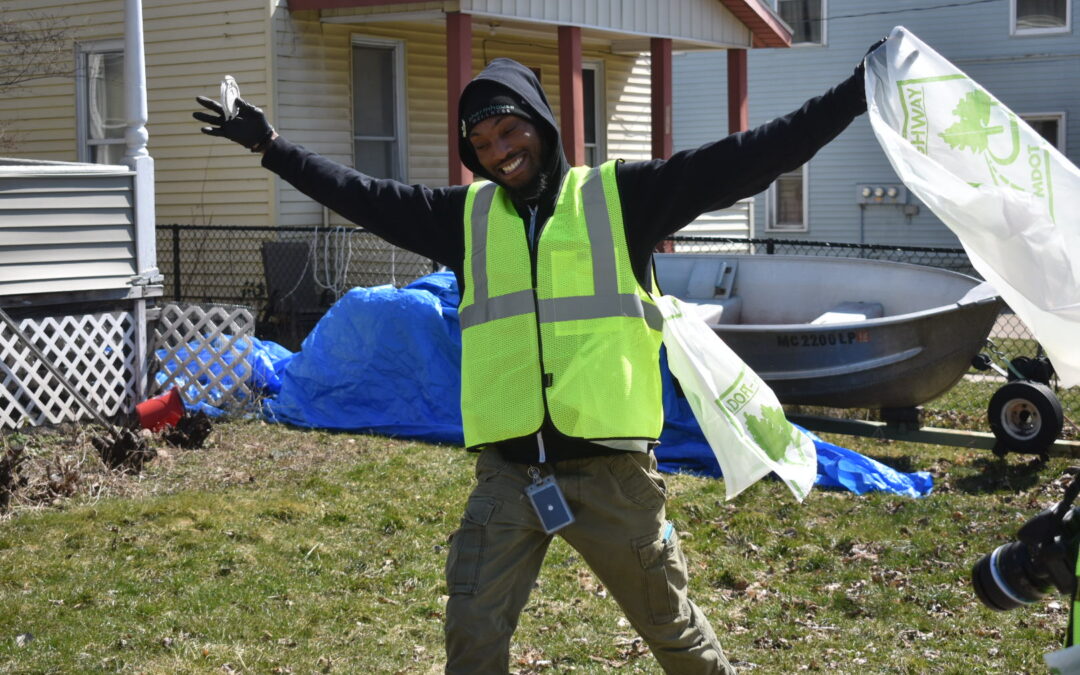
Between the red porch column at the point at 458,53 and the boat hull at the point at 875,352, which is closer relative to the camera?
the boat hull at the point at 875,352

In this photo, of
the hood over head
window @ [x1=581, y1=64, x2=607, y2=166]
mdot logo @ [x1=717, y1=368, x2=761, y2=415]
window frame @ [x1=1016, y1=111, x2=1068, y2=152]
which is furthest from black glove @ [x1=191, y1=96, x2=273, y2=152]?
window frame @ [x1=1016, y1=111, x2=1068, y2=152]

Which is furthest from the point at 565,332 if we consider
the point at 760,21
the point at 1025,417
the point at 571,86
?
the point at 760,21

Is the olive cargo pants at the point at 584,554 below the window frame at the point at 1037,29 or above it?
below

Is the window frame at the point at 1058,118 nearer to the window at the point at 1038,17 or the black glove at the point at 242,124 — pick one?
the window at the point at 1038,17

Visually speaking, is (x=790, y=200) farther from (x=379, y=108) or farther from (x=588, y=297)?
(x=588, y=297)

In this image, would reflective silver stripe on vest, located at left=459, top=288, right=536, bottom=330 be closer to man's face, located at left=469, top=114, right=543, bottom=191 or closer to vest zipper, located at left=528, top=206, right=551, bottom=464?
vest zipper, located at left=528, top=206, right=551, bottom=464

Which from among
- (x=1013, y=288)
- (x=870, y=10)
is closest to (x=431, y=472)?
(x=1013, y=288)

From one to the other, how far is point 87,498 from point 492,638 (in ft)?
15.3

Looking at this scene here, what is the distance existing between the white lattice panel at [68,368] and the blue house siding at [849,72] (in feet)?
53.6

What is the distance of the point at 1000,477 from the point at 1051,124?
676 inches

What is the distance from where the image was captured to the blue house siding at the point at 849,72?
2281 cm

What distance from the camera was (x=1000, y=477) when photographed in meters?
8.09

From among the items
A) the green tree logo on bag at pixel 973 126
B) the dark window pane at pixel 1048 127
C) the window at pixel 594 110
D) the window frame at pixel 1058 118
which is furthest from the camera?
the dark window pane at pixel 1048 127

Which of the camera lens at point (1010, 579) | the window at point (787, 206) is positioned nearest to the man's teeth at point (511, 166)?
the camera lens at point (1010, 579)
